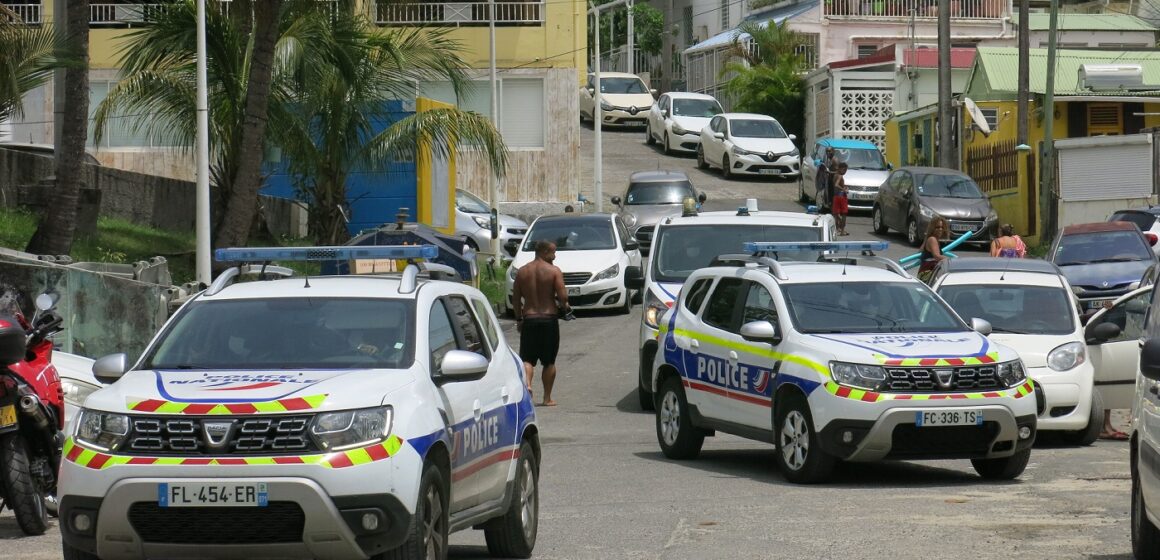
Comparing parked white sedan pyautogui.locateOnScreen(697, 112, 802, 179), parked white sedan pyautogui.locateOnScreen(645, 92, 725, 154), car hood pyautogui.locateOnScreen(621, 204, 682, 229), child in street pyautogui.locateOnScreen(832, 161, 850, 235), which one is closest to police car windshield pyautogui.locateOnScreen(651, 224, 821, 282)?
car hood pyautogui.locateOnScreen(621, 204, 682, 229)

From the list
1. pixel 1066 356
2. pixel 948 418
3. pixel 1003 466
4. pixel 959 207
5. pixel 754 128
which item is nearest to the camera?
pixel 948 418

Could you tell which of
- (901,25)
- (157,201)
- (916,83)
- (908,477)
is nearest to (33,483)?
(908,477)

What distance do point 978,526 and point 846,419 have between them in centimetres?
192

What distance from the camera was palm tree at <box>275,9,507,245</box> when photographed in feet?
86.0

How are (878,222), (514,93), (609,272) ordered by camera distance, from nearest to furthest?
(609,272), (878,222), (514,93)

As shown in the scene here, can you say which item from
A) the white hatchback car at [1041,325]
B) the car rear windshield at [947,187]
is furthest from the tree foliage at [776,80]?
the white hatchback car at [1041,325]

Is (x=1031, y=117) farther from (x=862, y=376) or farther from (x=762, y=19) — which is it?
(x=862, y=376)

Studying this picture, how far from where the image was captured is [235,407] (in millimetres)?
7066

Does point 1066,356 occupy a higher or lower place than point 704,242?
lower

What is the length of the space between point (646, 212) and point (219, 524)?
27.0 m

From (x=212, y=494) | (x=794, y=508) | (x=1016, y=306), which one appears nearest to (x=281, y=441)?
(x=212, y=494)

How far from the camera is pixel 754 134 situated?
45781 mm

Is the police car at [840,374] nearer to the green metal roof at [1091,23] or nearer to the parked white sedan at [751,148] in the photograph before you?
the parked white sedan at [751,148]

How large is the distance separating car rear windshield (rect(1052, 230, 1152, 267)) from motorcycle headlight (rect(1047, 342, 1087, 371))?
966 cm
